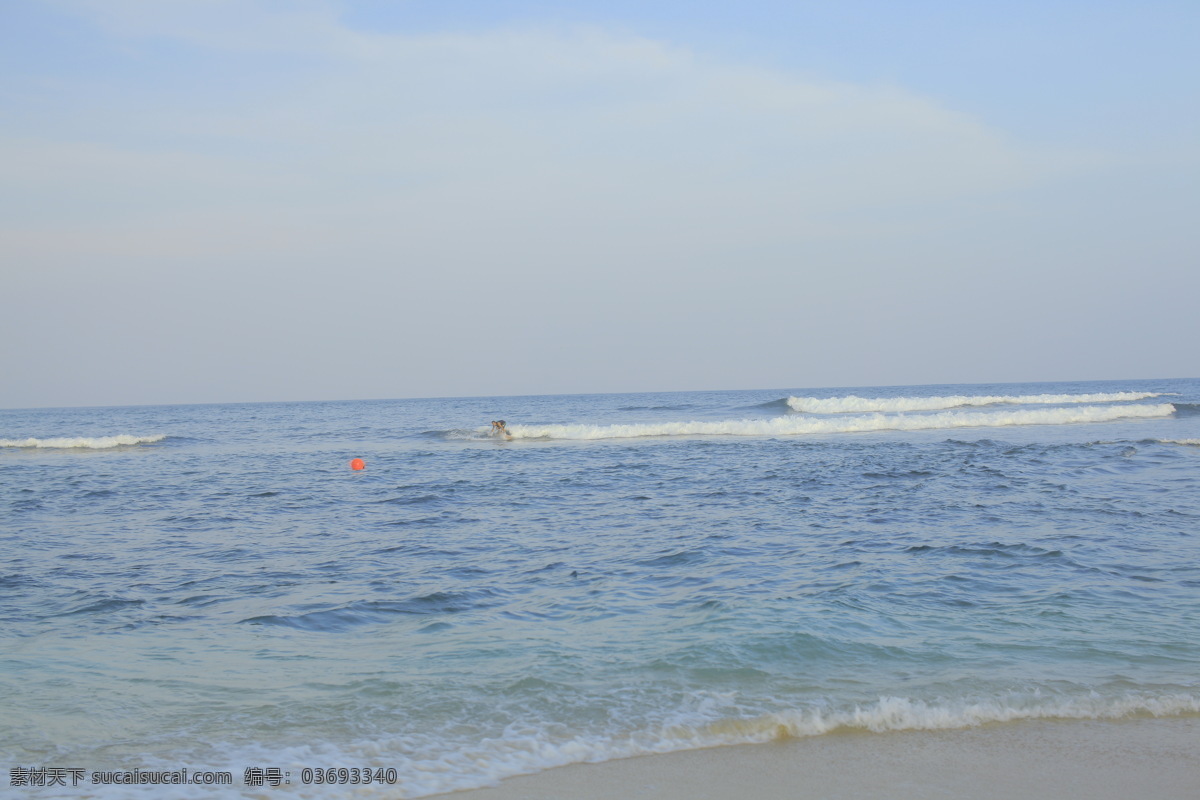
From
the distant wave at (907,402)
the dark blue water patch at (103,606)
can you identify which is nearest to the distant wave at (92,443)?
the dark blue water patch at (103,606)

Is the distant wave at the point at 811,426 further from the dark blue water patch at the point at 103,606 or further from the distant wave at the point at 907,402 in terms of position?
the dark blue water patch at the point at 103,606

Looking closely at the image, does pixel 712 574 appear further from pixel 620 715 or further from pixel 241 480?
pixel 241 480

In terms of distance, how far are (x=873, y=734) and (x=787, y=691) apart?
28.6 inches

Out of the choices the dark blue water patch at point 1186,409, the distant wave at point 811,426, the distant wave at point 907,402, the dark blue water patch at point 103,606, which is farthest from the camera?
the distant wave at point 907,402

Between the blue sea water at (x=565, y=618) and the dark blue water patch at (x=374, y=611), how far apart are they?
0.04 meters

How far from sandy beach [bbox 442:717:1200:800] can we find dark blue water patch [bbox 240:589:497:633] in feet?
11.4

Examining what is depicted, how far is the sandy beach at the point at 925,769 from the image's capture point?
4105mm

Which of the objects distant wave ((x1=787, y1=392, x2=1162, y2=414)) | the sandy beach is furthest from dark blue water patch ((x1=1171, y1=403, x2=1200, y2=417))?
the sandy beach

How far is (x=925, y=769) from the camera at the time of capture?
171 inches

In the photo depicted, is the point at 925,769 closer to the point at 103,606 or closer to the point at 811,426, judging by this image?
the point at 103,606

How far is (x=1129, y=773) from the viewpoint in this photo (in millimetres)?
4254

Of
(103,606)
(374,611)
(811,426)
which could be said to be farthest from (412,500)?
(811,426)

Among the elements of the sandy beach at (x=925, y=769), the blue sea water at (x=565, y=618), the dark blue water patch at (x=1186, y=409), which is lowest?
the sandy beach at (x=925, y=769)

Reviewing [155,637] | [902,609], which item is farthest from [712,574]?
[155,637]
